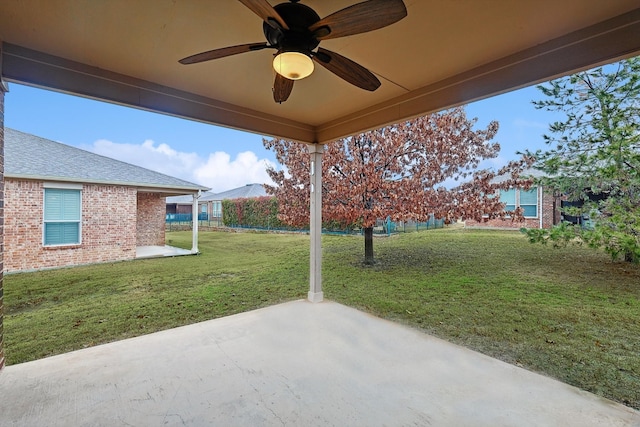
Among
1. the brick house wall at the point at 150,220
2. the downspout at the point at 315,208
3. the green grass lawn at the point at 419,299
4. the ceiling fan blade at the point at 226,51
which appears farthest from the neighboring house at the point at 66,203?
the ceiling fan blade at the point at 226,51

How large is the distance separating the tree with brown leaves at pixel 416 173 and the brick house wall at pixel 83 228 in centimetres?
553

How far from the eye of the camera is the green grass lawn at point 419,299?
285 centimetres

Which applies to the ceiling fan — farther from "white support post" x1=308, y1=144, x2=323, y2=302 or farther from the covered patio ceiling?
"white support post" x1=308, y1=144, x2=323, y2=302

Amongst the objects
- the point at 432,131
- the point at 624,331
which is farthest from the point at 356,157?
the point at 624,331

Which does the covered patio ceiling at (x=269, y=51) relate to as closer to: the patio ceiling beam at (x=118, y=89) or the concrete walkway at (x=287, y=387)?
the patio ceiling beam at (x=118, y=89)

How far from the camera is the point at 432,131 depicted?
18.4ft

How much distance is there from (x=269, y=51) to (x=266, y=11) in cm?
84

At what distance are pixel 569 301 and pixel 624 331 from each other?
3.25ft

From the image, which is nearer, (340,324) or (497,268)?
(340,324)

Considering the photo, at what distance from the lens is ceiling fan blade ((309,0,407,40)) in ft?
4.05

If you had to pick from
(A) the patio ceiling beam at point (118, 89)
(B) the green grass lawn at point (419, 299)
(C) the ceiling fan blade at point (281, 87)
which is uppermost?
(A) the patio ceiling beam at point (118, 89)

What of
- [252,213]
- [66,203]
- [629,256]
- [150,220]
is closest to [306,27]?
[629,256]

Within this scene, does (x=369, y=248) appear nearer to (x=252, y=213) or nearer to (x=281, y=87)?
(x=281, y=87)

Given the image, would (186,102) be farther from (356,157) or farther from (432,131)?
(432,131)
